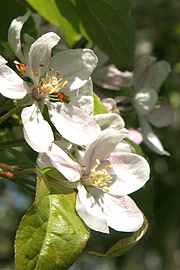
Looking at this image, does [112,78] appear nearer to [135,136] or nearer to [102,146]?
[135,136]

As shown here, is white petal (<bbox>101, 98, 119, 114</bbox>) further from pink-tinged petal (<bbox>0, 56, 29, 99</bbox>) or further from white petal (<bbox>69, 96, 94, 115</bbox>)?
pink-tinged petal (<bbox>0, 56, 29, 99</bbox>)

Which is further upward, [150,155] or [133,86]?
[133,86]

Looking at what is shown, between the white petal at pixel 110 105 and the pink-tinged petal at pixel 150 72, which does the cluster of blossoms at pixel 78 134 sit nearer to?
the white petal at pixel 110 105

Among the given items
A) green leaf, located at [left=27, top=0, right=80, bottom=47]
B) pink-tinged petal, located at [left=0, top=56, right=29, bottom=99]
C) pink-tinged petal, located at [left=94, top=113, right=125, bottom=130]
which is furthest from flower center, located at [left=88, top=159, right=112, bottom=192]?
green leaf, located at [left=27, top=0, right=80, bottom=47]

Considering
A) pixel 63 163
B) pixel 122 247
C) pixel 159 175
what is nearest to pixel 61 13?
pixel 63 163

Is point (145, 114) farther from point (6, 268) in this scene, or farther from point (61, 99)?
point (6, 268)

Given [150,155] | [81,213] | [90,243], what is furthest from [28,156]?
[90,243]
